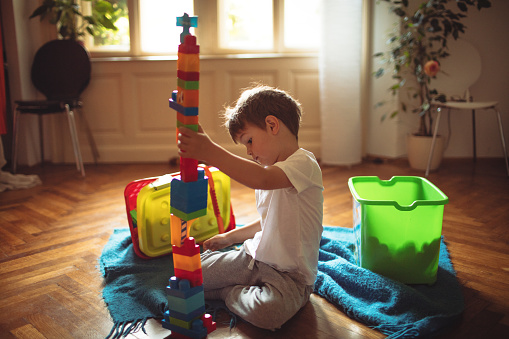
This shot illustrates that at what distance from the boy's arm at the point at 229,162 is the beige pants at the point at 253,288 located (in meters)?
0.27

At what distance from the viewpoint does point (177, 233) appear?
3.53 ft

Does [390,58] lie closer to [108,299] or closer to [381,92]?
[381,92]

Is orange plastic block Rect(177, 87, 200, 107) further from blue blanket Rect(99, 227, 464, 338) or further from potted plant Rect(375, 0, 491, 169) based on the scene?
potted plant Rect(375, 0, 491, 169)

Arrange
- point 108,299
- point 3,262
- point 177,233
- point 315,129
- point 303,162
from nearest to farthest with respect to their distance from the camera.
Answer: point 177,233, point 303,162, point 108,299, point 3,262, point 315,129

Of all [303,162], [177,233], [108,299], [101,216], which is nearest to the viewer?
[177,233]

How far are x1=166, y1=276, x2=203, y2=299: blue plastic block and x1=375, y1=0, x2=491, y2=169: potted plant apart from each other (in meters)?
2.22

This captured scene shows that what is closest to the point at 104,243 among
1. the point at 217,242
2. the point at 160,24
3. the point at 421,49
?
the point at 217,242

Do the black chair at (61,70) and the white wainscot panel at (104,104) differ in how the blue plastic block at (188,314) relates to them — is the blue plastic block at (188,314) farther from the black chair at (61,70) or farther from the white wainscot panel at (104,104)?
the white wainscot panel at (104,104)

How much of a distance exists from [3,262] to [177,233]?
908mm

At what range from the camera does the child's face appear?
1.22 metres

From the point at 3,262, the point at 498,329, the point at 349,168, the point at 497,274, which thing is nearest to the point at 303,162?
the point at 498,329

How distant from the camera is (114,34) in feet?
11.1

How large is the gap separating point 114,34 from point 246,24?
97 centimetres

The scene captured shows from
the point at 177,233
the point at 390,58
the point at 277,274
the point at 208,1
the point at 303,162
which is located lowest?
the point at 277,274
